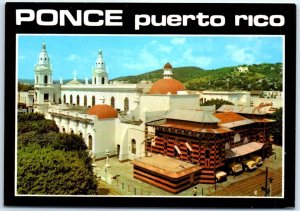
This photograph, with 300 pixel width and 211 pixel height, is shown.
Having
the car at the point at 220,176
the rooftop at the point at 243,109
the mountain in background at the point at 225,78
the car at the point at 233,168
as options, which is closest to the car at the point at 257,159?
the car at the point at 233,168

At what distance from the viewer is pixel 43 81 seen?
14.6 feet

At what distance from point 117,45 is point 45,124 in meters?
1.29

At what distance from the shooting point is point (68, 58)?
439cm

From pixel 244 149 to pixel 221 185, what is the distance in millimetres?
537

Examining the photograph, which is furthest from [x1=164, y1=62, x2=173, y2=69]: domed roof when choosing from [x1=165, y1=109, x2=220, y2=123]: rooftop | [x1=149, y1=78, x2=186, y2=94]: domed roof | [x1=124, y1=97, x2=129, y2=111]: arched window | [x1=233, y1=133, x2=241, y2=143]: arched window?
[x1=233, y1=133, x2=241, y2=143]: arched window

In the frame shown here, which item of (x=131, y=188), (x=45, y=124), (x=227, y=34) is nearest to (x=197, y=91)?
(x=227, y=34)

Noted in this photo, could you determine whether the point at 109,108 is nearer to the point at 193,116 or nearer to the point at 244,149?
the point at 193,116

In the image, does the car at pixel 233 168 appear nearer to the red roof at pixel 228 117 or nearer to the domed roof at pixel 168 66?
the red roof at pixel 228 117

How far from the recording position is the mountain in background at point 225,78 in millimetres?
4312

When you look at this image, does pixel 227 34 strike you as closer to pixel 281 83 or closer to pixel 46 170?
pixel 281 83

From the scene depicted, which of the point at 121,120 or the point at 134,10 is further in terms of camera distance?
the point at 121,120

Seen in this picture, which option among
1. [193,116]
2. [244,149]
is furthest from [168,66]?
[244,149]

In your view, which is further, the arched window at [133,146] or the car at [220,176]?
the arched window at [133,146]

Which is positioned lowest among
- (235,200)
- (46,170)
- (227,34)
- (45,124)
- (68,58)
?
(235,200)
